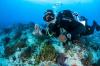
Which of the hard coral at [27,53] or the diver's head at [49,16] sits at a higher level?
the diver's head at [49,16]

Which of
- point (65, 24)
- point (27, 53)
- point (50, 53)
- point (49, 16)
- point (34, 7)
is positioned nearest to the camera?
point (65, 24)

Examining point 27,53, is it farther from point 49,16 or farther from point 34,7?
point 34,7

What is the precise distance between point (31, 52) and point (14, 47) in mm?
1396

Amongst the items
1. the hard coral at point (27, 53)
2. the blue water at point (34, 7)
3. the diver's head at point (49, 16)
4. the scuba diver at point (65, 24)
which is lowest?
the hard coral at point (27, 53)

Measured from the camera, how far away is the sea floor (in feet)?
33.1

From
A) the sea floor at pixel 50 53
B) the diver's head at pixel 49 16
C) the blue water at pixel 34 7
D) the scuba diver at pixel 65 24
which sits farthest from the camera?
the blue water at pixel 34 7

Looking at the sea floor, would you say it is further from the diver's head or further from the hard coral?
the diver's head

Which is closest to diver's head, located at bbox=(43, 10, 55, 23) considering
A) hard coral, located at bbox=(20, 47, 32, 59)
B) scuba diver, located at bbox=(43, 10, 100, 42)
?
scuba diver, located at bbox=(43, 10, 100, 42)

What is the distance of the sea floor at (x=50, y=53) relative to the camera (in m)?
10.1

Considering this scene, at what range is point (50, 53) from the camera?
10250 mm

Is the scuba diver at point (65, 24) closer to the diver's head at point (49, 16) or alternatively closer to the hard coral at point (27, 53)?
the diver's head at point (49, 16)

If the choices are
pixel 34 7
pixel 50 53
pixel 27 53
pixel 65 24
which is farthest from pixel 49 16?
pixel 34 7

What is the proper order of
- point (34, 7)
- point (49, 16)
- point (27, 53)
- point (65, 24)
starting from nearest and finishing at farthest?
point (65, 24)
point (49, 16)
point (27, 53)
point (34, 7)

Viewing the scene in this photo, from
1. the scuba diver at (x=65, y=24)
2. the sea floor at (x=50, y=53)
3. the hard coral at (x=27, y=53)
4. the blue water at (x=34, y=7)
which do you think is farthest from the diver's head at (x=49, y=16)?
the blue water at (x=34, y=7)
